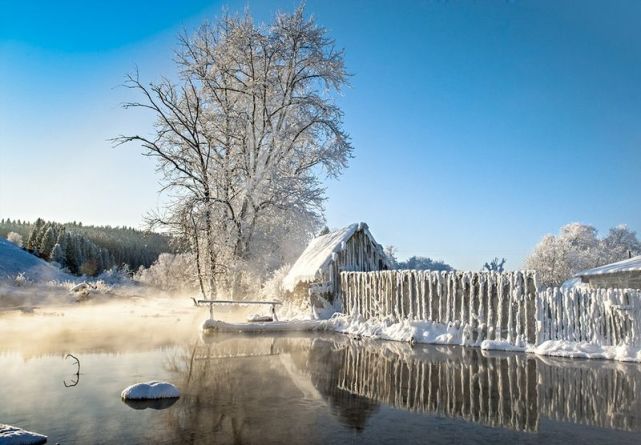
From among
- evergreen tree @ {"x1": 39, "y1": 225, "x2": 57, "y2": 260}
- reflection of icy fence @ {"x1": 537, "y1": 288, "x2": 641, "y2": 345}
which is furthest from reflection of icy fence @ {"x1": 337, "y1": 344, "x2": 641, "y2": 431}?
evergreen tree @ {"x1": 39, "y1": 225, "x2": 57, "y2": 260}

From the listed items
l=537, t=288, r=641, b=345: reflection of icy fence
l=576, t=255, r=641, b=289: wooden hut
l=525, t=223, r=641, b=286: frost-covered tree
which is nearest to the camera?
l=537, t=288, r=641, b=345: reflection of icy fence

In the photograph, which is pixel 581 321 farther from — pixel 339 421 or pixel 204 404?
pixel 204 404

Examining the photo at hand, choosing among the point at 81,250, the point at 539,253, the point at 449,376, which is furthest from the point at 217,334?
the point at 81,250

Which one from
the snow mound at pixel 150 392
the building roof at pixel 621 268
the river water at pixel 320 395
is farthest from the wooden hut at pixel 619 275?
the snow mound at pixel 150 392

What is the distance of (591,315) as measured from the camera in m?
11.5

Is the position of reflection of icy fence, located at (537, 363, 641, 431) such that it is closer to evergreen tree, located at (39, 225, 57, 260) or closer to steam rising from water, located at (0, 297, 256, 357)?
steam rising from water, located at (0, 297, 256, 357)

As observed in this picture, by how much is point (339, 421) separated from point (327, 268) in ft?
42.9

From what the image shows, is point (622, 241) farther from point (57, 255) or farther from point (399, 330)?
point (57, 255)

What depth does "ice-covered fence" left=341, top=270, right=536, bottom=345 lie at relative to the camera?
1245 cm

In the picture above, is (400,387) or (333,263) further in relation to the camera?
(333,263)

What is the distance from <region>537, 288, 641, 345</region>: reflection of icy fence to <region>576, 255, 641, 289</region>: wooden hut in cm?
1287

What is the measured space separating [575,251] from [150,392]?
193 feet

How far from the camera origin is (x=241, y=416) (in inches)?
235

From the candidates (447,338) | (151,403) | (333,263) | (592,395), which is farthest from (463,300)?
(151,403)
